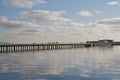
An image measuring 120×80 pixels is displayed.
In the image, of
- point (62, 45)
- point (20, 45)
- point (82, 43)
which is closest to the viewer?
point (20, 45)

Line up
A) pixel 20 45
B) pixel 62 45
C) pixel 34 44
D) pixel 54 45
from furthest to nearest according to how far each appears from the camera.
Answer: pixel 62 45 < pixel 54 45 < pixel 34 44 < pixel 20 45

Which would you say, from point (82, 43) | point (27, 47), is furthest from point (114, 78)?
point (82, 43)

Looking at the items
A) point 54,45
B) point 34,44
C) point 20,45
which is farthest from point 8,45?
point 54,45

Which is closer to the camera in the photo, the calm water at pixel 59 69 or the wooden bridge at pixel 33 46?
the calm water at pixel 59 69

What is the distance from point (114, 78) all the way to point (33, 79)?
8165mm

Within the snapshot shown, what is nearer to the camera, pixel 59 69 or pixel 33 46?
pixel 59 69

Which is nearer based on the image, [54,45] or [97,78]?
[97,78]

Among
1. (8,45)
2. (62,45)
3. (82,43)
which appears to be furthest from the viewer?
(82,43)

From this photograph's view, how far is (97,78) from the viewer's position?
91.7 ft

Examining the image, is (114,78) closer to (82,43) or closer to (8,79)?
(8,79)

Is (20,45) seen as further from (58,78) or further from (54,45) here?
(58,78)

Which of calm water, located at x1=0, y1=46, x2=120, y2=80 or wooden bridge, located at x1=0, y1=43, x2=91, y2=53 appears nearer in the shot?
calm water, located at x1=0, y1=46, x2=120, y2=80

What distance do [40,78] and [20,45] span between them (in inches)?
3585

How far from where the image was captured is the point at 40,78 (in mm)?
27844
